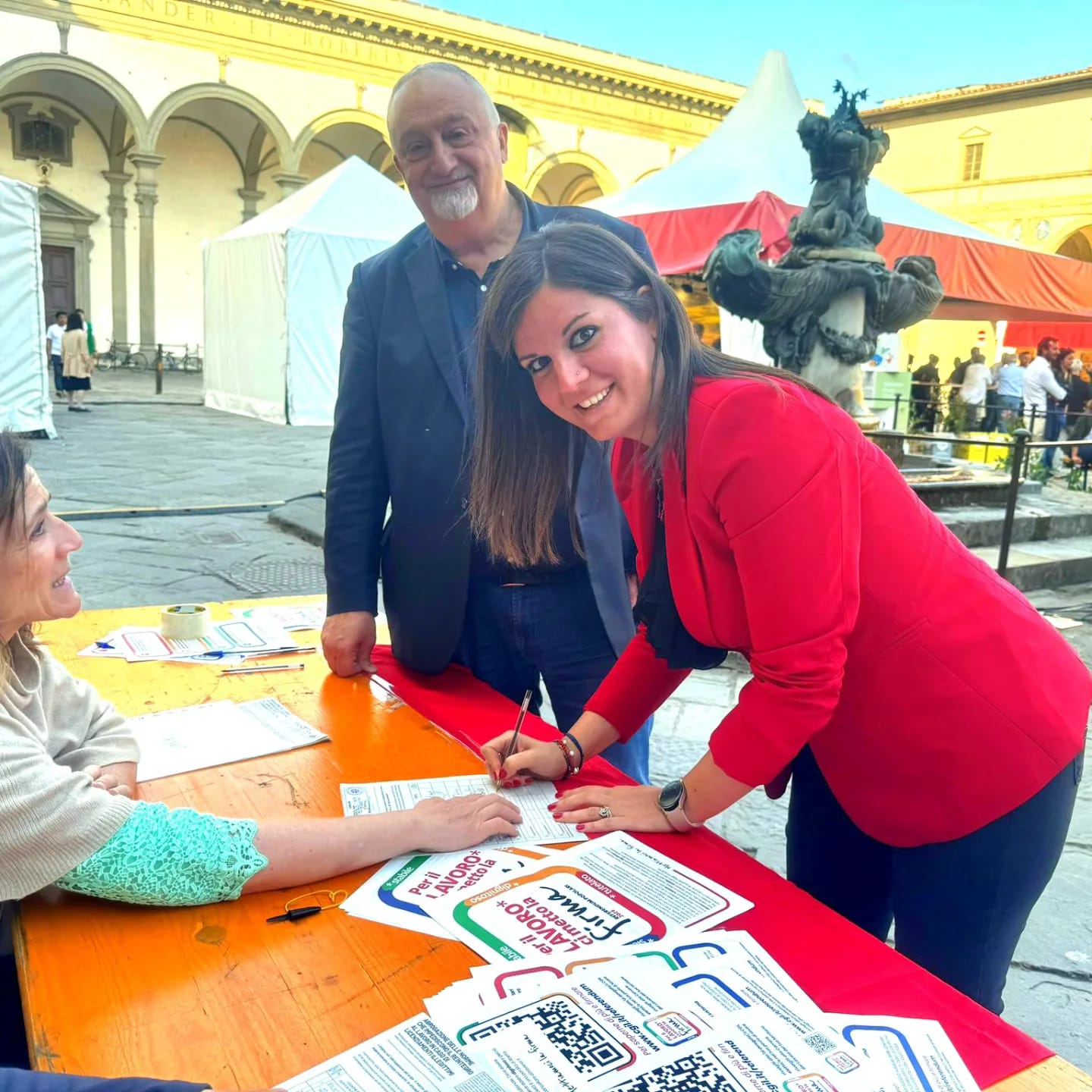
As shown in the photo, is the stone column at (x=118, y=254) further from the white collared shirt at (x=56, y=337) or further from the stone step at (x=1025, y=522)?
the stone step at (x=1025, y=522)

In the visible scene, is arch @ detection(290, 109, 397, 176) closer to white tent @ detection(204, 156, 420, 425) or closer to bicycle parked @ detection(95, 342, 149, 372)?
bicycle parked @ detection(95, 342, 149, 372)

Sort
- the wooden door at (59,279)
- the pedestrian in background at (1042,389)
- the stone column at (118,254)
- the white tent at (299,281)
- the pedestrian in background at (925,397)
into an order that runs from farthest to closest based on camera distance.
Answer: the stone column at (118,254) < the wooden door at (59,279) < the pedestrian in background at (925,397) < the pedestrian in background at (1042,389) < the white tent at (299,281)

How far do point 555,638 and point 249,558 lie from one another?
11.9 ft

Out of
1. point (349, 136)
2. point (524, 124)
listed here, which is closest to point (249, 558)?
point (524, 124)

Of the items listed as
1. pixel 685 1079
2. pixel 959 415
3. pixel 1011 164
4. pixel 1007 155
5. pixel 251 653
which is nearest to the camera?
pixel 685 1079

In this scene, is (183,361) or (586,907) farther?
(183,361)

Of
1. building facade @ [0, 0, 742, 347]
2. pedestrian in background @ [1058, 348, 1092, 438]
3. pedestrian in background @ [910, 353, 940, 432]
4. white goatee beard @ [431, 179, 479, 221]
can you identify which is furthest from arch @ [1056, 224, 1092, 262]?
white goatee beard @ [431, 179, 479, 221]

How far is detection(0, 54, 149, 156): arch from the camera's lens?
622 inches

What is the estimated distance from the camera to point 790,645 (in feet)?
3.46

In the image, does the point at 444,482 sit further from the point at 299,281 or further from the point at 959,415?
the point at 959,415

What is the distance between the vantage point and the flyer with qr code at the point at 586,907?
107 cm

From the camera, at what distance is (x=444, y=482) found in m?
1.88

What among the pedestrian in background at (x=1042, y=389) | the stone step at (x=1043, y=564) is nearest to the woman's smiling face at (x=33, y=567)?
the stone step at (x=1043, y=564)

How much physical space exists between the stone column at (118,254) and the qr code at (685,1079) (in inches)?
823
